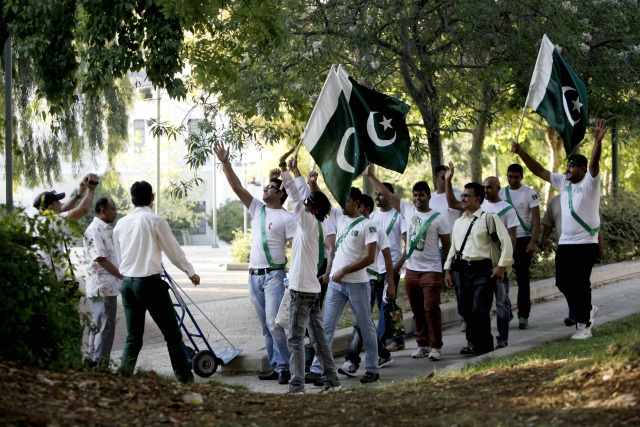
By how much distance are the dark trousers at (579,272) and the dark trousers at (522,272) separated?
6.19ft

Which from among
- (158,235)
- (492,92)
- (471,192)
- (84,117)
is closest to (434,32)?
(492,92)

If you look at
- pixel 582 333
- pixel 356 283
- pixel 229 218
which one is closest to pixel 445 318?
pixel 582 333

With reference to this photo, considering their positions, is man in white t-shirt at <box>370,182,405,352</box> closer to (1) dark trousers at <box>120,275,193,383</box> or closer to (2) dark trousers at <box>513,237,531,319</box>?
(2) dark trousers at <box>513,237,531,319</box>

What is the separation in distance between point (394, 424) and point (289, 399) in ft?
4.79

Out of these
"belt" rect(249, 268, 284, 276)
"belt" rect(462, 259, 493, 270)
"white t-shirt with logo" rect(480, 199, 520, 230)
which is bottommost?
"belt" rect(462, 259, 493, 270)

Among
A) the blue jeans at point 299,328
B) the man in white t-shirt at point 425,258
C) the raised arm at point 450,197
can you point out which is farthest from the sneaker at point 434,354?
the blue jeans at point 299,328

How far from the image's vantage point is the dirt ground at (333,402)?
5906mm

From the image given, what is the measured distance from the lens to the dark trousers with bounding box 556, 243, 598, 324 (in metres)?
11.2

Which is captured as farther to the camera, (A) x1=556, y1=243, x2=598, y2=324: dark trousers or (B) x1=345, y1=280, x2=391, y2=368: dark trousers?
(A) x1=556, y1=243, x2=598, y2=324: dark trousers

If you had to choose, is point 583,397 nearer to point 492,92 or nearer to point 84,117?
point 492,92

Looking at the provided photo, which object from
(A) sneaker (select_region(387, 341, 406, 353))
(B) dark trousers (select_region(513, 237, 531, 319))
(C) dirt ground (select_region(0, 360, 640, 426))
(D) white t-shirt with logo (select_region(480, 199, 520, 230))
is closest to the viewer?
(C) dirt ground (select_region(0, 360, 640, 426))

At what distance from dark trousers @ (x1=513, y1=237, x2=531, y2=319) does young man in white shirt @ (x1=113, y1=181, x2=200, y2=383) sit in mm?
5771

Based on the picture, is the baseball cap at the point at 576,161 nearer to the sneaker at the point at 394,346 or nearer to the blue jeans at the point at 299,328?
the sneaker at the point at 394,346

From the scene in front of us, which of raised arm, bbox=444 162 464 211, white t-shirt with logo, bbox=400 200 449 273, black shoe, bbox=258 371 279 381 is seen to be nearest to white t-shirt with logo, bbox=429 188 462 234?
raised arm, bbox=444 162 464 211
